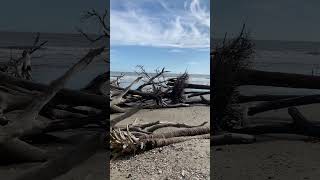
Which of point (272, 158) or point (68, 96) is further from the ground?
point (68, 96)

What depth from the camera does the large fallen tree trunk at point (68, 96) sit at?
7.98 feet

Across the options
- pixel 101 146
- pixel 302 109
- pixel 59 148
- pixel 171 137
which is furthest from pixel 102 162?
pixel 302 109

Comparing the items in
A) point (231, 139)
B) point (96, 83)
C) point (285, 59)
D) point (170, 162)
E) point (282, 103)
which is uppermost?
point (285, 59)

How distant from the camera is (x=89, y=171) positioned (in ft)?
8.36

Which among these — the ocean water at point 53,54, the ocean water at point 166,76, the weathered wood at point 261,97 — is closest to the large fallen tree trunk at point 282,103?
the weathered wood at point 261,97

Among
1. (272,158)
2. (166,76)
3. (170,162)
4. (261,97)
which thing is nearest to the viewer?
(272,158)

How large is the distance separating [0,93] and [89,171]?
656 mm

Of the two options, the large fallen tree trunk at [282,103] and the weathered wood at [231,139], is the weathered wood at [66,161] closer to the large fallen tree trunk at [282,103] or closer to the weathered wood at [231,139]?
the weathered wood at [231,139]

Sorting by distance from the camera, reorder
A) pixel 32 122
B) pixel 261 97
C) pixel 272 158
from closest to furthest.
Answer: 1. pixel 32 122
2. pixel 272 158
3. pixel 261 97

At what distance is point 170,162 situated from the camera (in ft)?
9.93

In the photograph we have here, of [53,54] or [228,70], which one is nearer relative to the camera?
[53,54]

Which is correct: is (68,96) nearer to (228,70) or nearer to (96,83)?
(96,83)

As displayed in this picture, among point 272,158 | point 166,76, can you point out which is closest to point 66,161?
point 166,76

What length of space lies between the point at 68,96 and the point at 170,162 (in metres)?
0.90
